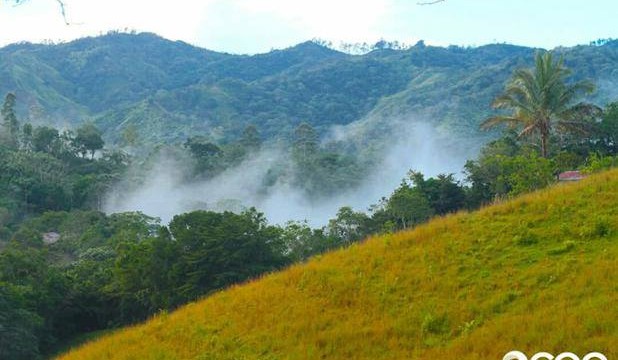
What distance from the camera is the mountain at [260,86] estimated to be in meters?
114

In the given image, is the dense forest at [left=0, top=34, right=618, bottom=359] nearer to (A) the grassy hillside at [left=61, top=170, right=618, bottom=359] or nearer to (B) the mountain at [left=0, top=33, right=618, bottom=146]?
(A) the grassy hillside at [left=61, top=170, right=618, bottom=359]

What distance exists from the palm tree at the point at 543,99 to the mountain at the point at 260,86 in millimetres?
66461

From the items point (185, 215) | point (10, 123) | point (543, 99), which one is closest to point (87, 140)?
point (10, 123)

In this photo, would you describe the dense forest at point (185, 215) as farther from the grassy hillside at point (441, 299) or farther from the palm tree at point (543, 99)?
the grassy hillside at point (441, 299)

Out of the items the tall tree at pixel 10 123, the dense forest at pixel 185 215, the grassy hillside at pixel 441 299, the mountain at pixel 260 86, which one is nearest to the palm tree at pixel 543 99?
the dense forest at pixel 185 215

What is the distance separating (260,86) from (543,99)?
12417cm

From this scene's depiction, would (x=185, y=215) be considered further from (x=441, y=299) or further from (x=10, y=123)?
(x=10, y=123)

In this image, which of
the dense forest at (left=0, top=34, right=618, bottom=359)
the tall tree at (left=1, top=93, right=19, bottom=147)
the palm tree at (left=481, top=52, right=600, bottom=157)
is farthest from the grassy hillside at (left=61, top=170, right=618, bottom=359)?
the tall tree at (left=1, top=93, right=19, bottom=147)

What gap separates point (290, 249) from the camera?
35.0 metres

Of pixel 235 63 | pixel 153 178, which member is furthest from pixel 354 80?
pixel 153 178

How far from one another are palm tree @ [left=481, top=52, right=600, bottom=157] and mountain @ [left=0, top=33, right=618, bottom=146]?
66.5 metres

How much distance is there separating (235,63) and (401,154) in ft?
350

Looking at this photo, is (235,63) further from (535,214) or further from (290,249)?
(535,214)

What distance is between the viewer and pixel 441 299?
995 centimetres
